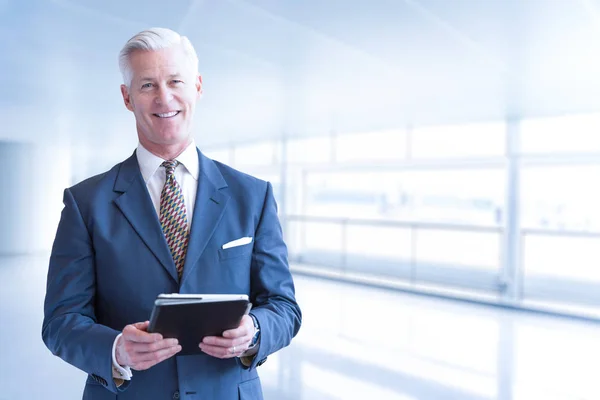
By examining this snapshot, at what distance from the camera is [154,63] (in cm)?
119

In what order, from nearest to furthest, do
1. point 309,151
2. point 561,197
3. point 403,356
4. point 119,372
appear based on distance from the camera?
1. point 119,372
2. point 403,356
3. point 561,197
4. point 309,151

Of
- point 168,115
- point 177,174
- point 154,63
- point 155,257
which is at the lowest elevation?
point 155,257

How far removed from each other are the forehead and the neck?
0.58 ft

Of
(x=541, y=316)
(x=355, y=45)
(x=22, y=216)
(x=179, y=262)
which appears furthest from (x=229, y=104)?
(x=22, y=216)

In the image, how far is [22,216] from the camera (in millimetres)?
11961

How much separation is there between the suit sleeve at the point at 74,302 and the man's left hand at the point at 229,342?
21 cm

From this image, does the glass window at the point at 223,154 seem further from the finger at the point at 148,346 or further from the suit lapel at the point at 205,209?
the finger at the point at 148,346

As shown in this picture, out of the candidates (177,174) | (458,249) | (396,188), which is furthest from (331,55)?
(458,249)

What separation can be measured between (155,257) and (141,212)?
0.12 meters

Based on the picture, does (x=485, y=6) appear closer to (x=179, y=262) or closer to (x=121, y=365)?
(x=179, y=262)

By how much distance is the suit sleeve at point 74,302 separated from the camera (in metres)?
1.09

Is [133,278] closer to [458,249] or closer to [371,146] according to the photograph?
[371,146]

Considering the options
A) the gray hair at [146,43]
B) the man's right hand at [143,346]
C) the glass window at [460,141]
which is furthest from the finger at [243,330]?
the glass window at [460,141]

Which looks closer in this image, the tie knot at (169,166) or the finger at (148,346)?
the finger at (148,346)
